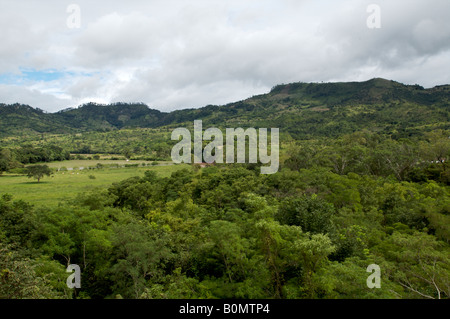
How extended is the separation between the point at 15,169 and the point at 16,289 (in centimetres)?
10744

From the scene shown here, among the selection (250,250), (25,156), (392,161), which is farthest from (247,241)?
(25,156)

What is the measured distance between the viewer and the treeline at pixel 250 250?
1495 centimetres

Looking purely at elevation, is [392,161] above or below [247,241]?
above

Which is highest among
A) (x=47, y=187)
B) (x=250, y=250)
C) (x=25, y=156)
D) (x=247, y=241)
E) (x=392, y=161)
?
(x=25, y=156)

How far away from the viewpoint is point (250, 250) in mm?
19812

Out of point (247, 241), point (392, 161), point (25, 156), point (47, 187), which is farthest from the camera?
point (25, 156)

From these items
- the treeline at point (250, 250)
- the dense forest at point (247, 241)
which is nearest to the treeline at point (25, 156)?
the dense forest at point (247, 241)

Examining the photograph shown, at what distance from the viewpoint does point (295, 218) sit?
23.8 m

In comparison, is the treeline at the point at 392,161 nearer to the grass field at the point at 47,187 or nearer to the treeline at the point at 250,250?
the treeline at the point at 250,250

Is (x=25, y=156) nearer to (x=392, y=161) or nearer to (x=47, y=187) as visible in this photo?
(x=47, y=187)

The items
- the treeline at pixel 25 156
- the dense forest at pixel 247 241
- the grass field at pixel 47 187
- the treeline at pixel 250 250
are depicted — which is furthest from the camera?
the treeline at pixel 25 156
